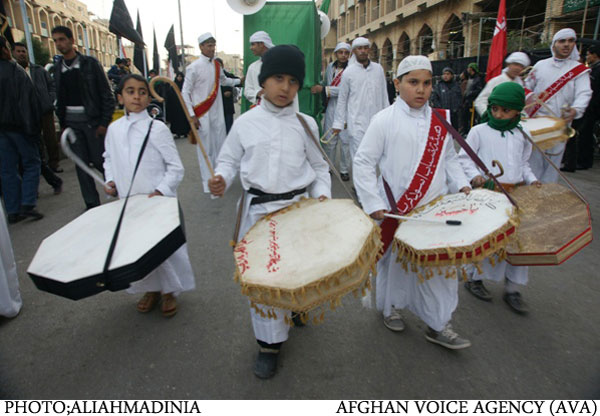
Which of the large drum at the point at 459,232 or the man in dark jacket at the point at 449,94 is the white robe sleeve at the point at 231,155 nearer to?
the large drum at the point at 459,232

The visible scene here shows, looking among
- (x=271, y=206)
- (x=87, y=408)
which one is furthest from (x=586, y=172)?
(x=87, y=408)

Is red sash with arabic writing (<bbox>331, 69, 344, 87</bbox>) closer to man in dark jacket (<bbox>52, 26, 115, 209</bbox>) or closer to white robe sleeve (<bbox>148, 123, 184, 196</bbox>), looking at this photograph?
man in dark jacket (<bbox>52, 26, 115, 209</bbox>)

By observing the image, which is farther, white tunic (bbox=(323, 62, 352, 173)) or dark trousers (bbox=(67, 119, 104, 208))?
white tunic (bbox=(323, 62, 352, 173))

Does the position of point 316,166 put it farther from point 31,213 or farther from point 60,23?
point 60,23

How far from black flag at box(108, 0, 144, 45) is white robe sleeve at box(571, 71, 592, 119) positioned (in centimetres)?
658

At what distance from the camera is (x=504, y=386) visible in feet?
6.92

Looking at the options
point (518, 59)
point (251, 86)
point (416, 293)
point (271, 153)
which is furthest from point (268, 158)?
point (251, 86)

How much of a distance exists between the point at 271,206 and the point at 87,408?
1.43 meters

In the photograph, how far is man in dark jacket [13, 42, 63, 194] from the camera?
605 centimetres

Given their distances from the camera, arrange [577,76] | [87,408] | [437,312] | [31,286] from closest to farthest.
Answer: [87,408] < [437,312] < [31,286] < [577,76]

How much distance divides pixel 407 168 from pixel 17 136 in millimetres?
4885

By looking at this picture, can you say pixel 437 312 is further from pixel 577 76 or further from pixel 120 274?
pixel 577 76

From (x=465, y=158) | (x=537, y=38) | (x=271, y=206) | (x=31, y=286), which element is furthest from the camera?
(x=537, y=38)

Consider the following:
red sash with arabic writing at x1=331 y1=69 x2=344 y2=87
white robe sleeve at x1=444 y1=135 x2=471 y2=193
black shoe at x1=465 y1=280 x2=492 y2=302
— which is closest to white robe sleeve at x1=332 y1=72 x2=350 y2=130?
red sash with arabic writing at x1=331 y1=69 x2=344 y2=87
